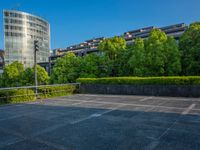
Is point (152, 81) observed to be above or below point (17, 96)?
above

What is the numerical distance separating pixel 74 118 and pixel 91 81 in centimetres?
866

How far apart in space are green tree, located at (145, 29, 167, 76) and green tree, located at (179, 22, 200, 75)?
5.97ft

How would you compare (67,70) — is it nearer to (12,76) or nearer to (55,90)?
(55,90)

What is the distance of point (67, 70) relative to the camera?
21.8m

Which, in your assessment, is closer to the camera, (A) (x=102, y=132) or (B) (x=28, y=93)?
(A) (x=102, y=132)

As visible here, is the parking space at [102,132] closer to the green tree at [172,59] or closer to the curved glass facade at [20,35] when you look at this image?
the green tree at [172,59]

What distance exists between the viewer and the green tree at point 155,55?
50.5ft

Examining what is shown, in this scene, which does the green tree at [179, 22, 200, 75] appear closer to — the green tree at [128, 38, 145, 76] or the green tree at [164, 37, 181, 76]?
the green tree at [164, 37, 181, 76]

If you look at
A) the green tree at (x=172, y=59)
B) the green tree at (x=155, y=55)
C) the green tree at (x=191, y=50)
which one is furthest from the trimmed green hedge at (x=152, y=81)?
the green tree at (x=191, y=50)

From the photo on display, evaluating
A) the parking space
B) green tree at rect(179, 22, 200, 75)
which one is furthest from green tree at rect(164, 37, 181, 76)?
the parking space

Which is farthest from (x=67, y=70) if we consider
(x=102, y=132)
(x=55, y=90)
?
(x=102, y=132)

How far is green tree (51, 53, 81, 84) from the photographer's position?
21.0m

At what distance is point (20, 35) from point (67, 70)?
Result: 4448 centimetres

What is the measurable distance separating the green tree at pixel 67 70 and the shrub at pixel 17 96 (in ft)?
31.7
